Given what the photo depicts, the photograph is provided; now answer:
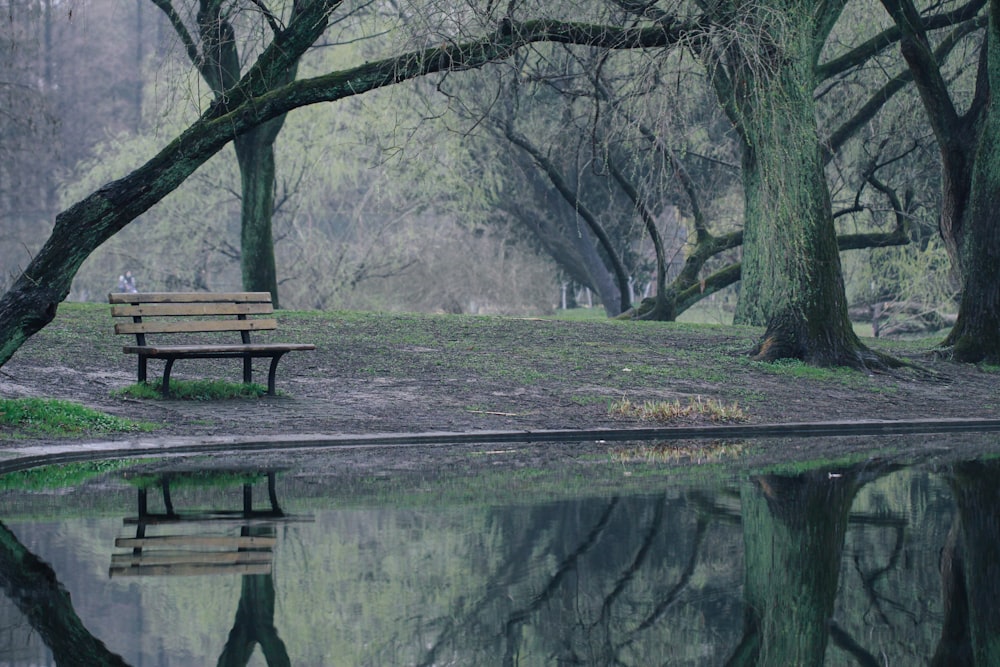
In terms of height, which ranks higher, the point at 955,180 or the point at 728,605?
the point at 955,180

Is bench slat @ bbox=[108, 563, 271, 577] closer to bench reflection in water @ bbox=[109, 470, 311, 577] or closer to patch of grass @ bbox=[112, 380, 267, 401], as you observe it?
bench reflection in water @ bbox=[109, 470, 311, 577]

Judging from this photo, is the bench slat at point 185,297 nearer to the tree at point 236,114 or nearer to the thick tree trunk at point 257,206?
the tree at point 236,114

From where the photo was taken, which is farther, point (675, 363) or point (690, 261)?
point (690, 261)

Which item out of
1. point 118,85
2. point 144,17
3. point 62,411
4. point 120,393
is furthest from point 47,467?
point 144,17

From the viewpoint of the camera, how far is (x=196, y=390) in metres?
15.2

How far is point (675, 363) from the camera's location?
19203mm

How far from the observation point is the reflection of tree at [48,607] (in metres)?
5.26

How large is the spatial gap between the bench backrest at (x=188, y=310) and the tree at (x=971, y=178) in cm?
1152

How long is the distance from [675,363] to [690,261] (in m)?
10.8

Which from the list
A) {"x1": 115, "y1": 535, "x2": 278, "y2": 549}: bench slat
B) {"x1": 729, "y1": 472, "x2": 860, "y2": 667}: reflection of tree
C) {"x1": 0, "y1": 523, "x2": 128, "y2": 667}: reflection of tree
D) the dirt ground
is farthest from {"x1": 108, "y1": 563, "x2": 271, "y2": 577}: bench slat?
the dirt ground

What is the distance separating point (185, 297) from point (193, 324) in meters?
0.38

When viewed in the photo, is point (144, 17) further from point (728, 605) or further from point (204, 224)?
point (728, 605)

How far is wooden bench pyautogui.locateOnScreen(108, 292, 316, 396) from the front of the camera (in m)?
14.5

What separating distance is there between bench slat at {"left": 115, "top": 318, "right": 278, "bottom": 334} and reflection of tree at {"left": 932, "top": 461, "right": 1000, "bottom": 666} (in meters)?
8.42
